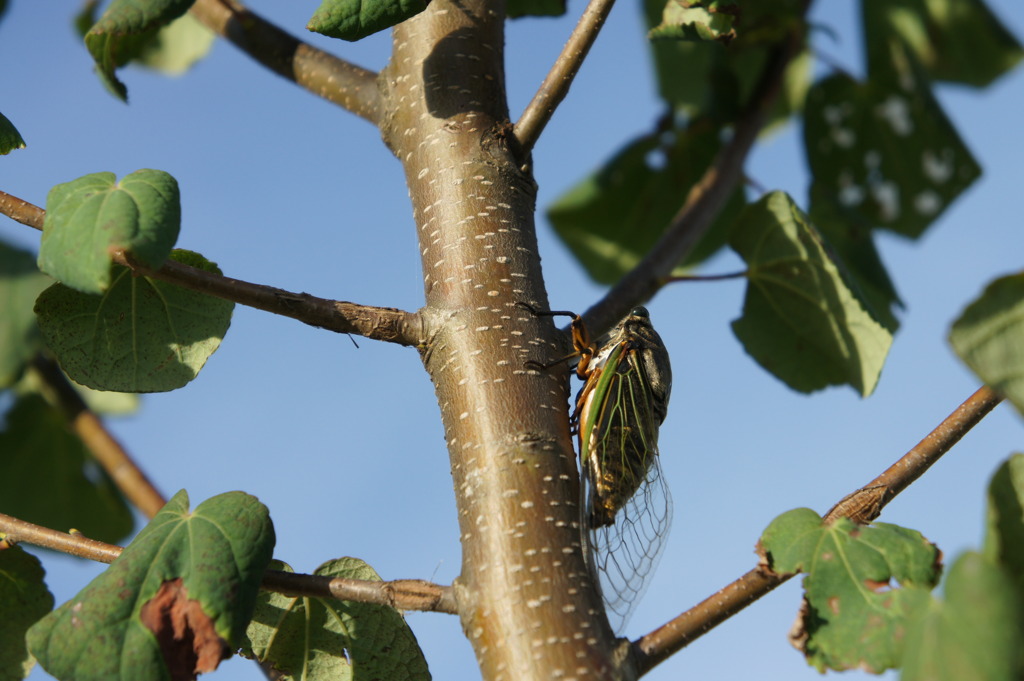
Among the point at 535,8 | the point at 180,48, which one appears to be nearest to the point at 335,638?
the point at 535,8

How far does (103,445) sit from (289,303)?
1074 millimetres

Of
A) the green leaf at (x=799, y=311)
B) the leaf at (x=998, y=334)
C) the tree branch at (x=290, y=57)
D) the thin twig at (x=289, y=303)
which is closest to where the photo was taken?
the leaf at (x=998, y=334)

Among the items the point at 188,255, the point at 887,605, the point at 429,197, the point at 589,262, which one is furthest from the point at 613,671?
the point at 589,262

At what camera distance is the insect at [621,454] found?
1.50 metres

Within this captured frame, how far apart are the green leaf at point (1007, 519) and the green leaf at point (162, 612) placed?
2.67ft

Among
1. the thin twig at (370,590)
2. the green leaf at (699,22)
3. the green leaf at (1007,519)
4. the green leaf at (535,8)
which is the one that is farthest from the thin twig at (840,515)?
the green leaf at (535,8)

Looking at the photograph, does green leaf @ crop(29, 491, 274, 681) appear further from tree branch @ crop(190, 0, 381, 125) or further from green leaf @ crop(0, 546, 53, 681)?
tree branch @ crop(190, 0, 381, 125)

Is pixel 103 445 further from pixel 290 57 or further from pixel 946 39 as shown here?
pixel 946 39

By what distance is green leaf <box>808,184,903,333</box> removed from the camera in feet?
7.39

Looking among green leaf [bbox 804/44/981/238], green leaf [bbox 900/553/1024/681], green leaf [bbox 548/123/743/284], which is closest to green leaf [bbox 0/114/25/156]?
green leaf [bbox 900/553/1024/681]

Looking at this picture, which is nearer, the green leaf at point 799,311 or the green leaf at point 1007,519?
the green leaf at point 1007,519

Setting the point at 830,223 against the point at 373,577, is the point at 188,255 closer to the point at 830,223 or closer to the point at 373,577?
the point at 373,577

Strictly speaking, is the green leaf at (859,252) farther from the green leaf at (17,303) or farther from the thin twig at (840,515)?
the green leaf at (17,303)

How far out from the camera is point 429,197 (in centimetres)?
144
